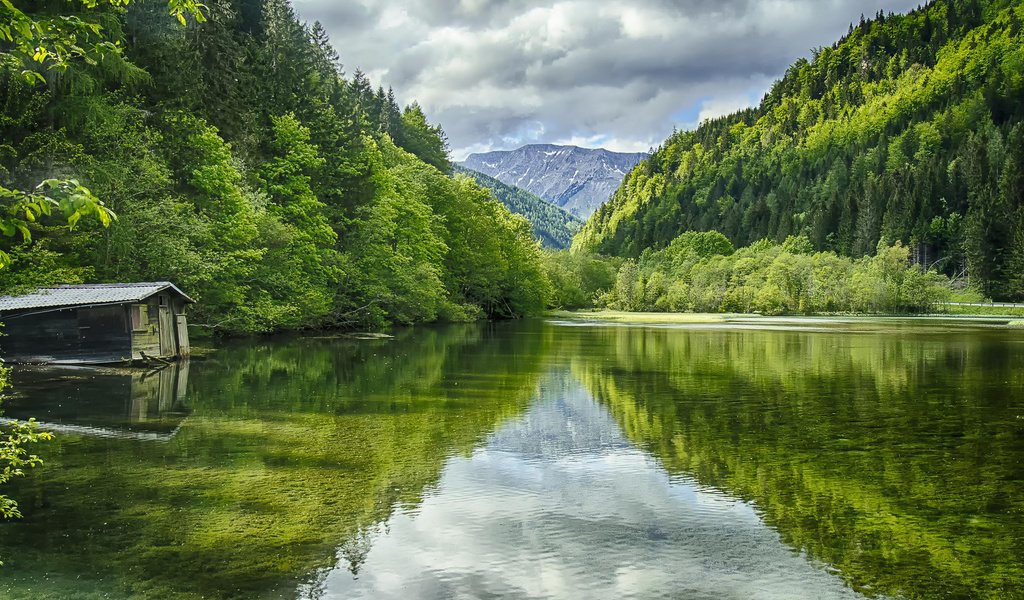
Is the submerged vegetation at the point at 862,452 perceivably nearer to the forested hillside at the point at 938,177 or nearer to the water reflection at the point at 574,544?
the water reflection at the point at 574,544

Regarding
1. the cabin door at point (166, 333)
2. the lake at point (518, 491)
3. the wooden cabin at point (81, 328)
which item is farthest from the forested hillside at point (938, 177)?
the wooden cabin at point (81, 328)

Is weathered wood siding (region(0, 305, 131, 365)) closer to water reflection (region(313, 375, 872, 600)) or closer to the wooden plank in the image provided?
the wooden plank

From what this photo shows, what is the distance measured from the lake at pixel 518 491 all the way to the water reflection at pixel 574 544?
37mm

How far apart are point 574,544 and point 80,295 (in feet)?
76.1

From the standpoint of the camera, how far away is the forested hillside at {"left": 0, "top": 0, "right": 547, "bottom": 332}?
96.6 ft

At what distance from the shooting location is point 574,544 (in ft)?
28.4

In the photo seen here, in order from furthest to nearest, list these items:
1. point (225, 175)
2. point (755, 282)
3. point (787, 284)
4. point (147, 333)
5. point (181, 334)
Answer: point (755, 282) → point (787, 284) → point (225, 175) → point (181, 334) → point (147, 333)

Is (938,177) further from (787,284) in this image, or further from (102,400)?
(102,400)

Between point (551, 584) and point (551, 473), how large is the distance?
194 inches

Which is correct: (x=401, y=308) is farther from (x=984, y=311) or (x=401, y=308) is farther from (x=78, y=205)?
(x=984, y=311)

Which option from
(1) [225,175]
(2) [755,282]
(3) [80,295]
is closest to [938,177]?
(2) [755,282]

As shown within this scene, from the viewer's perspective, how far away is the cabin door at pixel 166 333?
97.5 ft

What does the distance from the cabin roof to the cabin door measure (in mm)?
2537

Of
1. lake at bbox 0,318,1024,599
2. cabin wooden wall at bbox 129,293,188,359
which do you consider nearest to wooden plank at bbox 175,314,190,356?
cabin wooden wall at bbox 129,293,188,359
